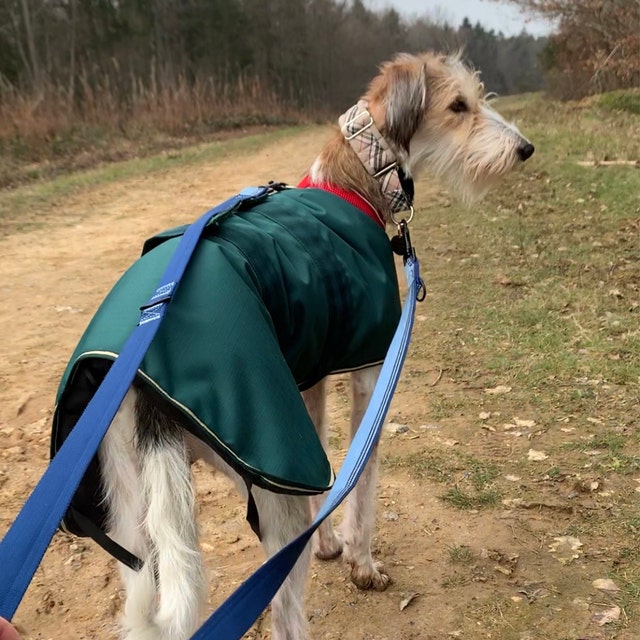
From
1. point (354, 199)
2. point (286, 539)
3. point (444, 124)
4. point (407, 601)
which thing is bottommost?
point (407, 601)

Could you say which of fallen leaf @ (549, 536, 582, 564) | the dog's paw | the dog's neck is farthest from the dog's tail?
fallen leaf @ (549, 536, 582, 564)

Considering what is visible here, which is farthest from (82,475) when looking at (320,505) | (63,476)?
(320,505)

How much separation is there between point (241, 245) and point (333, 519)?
191cm

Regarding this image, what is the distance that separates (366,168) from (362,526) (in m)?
1.58

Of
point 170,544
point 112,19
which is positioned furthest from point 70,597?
point 112,19

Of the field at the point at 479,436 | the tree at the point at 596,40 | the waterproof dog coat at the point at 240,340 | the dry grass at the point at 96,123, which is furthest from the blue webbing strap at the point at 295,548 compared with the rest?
the tree at the point at 596,40

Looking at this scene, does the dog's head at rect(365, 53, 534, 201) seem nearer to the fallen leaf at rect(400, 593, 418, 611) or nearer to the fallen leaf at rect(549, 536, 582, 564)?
the fallen leaf at rect(549, 536, 582, 564)

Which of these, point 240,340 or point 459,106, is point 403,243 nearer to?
point 459,106

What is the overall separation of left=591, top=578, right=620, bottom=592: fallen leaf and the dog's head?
1929mm

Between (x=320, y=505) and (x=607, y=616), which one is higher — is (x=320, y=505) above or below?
above

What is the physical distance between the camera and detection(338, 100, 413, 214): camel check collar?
289cm

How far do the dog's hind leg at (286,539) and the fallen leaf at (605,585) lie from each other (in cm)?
134

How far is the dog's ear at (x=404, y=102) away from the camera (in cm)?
302

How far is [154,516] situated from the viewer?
1705mm
